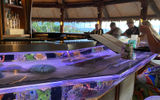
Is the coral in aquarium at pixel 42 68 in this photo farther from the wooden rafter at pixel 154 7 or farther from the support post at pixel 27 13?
the wooden rafter at pixel 154 7

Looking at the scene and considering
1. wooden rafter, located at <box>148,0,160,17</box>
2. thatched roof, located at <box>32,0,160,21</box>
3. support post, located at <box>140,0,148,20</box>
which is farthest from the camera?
thatched roof, located at <box>32,0,160,21</box>

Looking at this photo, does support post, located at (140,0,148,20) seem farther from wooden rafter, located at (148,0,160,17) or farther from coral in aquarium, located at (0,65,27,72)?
coral in aquarium, located at (0,65,27,72)

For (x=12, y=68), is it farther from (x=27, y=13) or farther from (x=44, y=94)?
(x=27, y=13)

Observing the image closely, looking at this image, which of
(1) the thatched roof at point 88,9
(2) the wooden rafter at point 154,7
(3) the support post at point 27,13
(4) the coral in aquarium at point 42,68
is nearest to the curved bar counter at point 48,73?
(4) the coral in aquarium at point 42,68

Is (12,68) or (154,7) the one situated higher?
(154,7)

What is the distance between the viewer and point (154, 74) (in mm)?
1827

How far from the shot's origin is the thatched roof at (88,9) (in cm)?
852

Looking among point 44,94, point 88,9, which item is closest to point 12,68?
point 44,94

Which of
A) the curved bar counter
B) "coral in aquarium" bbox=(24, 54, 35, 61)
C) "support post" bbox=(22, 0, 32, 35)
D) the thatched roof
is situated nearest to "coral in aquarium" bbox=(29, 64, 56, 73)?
the curved bar counter

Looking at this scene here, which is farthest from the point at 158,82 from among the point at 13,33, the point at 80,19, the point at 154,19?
the point at 80,19

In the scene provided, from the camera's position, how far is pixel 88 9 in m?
10.5

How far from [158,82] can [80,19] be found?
32.5 feet

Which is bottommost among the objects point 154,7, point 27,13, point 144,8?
point 27,13

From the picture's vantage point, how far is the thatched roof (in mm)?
8516
